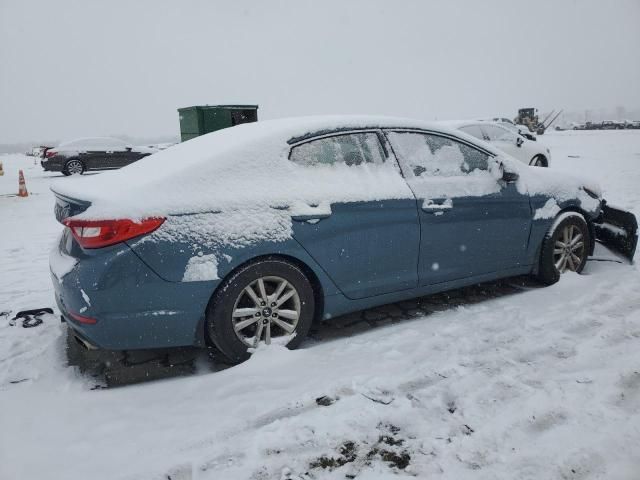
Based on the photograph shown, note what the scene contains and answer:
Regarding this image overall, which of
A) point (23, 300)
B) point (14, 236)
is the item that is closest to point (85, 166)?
point (14, 236)

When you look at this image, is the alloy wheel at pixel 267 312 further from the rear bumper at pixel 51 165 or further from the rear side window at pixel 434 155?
the rear bumper at pixel 51 165

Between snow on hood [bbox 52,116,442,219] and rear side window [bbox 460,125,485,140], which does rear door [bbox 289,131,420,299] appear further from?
rear side window [bbox 460,125,485,140]

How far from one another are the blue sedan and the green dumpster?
313 inches

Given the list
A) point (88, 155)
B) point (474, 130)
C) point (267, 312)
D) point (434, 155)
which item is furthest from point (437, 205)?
point (88, 155)

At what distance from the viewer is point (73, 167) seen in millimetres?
16469

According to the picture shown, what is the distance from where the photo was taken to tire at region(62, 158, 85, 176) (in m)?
16.3

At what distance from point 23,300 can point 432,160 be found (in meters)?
3.81

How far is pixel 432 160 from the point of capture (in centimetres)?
363

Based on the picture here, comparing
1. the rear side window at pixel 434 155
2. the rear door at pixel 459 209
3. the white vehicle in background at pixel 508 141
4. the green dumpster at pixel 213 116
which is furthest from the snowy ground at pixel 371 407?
the white vehicle in background at pixel 508 141

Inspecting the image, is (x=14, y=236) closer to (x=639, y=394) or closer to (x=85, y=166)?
(x=639, y=394)

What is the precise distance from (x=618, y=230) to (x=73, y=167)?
16669mm

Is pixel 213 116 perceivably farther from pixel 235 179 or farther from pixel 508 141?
pixel 235 179

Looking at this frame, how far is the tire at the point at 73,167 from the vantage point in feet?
53.5

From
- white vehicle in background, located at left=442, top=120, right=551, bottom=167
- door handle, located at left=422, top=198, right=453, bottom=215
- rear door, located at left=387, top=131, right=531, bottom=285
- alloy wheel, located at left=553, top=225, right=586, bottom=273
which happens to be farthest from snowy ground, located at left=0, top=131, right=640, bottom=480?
white vehicle in background, located at left=442, top=120, right=551, bottom=167
